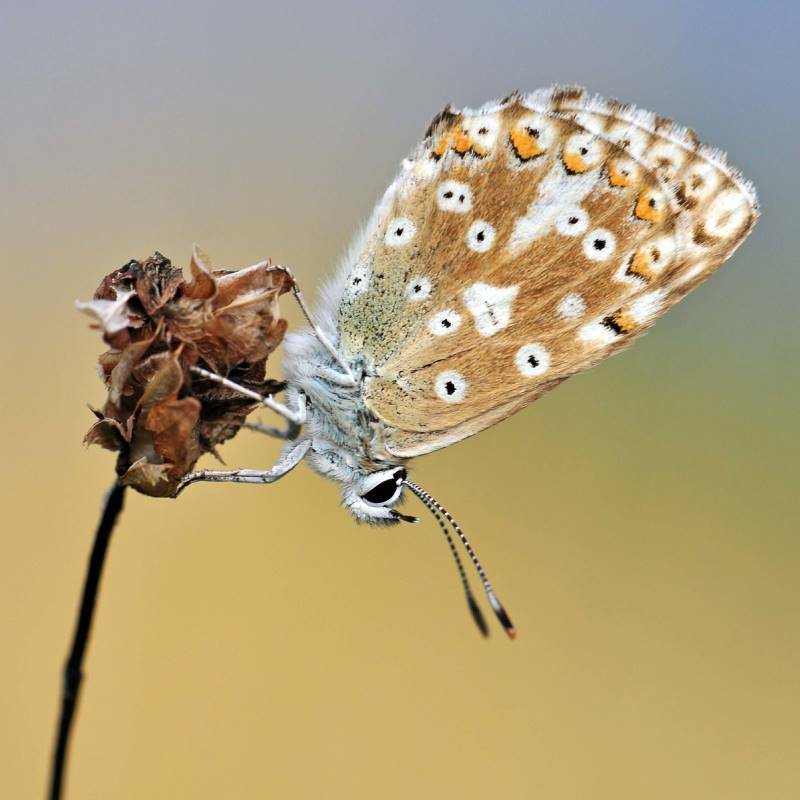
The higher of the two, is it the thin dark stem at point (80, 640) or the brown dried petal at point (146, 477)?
the brown dried petal at point (146, 477)

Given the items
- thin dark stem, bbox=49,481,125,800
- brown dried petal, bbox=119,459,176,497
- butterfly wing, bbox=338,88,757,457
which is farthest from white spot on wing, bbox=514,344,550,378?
thin dark stem, bbox=49,481,125,800

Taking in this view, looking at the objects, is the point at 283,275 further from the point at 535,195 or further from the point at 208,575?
the point at 208,575

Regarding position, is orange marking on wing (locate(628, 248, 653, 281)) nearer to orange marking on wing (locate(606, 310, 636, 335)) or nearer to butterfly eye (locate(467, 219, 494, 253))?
orange marking on wing (locate(606, 310, 636, 335))

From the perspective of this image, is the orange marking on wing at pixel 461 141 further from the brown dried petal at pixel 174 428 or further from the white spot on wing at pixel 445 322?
the brown dried petal at pixel 174 428

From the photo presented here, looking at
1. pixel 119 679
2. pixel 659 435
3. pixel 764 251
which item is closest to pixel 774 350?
pixel 764 251

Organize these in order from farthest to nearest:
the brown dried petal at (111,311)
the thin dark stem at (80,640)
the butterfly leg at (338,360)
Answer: the butterfly leg at (338,360) → the brown dried petal at (111,311) → the thin dark stem at (80,640)

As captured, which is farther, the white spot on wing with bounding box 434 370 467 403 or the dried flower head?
the white spot on wing with bounding box 434 370 467 403

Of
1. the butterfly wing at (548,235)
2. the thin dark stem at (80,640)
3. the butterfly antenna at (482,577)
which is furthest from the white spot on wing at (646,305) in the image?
the thin dark stem at (80,640)

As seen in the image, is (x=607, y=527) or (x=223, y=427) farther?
(x=607, y=527)
